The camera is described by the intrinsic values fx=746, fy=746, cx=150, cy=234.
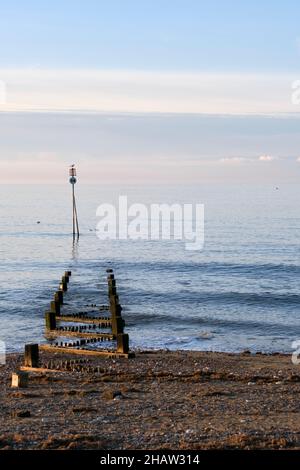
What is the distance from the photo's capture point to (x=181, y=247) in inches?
2739

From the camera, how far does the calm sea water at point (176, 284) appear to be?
98.1 ft

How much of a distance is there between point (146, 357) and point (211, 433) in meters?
11.6

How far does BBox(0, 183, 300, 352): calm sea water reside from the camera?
29891 millimetres

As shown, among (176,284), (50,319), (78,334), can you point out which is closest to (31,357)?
(78,334)

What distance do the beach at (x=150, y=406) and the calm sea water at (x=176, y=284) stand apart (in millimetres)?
7835

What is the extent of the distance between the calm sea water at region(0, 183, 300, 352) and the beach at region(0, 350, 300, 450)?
784 cm

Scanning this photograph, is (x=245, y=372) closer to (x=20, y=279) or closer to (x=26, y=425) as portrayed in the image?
(x=26, y=425)

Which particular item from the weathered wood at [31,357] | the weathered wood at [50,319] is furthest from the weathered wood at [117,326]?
the weathered wood at [31,357]

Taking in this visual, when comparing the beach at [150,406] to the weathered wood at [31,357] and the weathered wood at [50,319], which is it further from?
the weathered wood at [50,319]

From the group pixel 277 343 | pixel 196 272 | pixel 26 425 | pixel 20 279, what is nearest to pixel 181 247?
pixel 196 272

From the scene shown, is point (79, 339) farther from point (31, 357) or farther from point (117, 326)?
point (31, 357)

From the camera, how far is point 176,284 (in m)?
44.9

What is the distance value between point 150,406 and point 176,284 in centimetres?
3128

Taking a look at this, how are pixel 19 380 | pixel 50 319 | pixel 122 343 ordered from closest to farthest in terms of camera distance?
pixel 19 380 < pixel 122 343 < pixel 50 319
